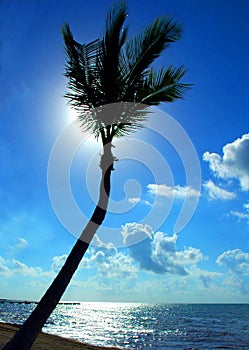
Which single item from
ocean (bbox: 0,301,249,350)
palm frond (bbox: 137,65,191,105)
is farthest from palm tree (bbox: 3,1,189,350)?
ocean (bbox: 0,301,249,350)

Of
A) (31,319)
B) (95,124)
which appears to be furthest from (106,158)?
(31,319)

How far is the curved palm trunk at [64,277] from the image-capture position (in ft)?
20.0

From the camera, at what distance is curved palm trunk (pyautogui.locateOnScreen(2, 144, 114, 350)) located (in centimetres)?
609

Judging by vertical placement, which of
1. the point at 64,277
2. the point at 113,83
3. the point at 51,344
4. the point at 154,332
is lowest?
the point at 51,344

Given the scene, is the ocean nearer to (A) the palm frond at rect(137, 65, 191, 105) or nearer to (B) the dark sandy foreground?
(B) the dark sandy foreground

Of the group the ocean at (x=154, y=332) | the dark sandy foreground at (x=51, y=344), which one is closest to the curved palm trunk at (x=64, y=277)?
the dark sandy foreground at (x=51, y=344)

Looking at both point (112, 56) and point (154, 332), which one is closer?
point (112, 56)

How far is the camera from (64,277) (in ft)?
21.7

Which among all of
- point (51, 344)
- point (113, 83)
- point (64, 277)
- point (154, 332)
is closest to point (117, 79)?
point (113, 83)

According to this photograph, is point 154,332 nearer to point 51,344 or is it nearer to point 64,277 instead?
point 51,344

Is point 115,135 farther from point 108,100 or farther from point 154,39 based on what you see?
point 154,39

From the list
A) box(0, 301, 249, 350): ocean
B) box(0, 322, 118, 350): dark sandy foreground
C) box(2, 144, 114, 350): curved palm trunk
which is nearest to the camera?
box(2, 144, 114, 350): curved palm trunk

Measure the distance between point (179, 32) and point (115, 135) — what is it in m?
2.83

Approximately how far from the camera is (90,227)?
7176 mm
